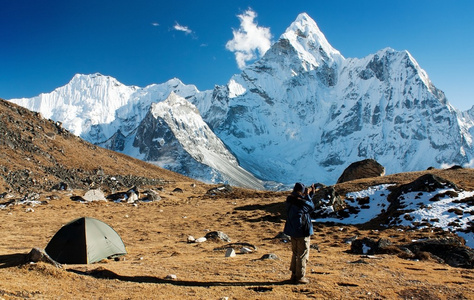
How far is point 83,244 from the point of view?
51.3 feet

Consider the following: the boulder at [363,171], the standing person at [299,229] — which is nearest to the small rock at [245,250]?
the standing person at [299,229]

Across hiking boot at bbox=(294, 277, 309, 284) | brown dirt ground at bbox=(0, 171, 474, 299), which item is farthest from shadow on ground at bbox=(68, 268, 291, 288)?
hiking boot at bbox=(294, 277, 309, 284)

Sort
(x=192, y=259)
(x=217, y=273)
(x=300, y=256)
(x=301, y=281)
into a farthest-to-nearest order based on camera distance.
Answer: (x=192, y=259)
(x=217, y=273)
(x=300, y=256)
(x=301, y=281)

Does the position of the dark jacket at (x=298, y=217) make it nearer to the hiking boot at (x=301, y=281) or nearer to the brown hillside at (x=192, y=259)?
the hiking boot at (x=301, y=281)

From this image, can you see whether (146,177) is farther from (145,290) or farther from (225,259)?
(145,290)

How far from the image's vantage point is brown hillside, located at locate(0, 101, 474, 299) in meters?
9.60

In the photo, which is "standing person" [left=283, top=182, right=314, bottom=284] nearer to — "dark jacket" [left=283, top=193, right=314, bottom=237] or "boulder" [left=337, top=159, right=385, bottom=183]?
"dark jacket" [left=283, top=193, right=314, bottom=237]

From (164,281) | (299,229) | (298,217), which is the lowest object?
(164,281)

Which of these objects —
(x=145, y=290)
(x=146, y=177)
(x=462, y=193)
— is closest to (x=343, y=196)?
(x=462, y=193)

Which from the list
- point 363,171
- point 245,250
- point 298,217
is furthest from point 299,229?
point 363,171

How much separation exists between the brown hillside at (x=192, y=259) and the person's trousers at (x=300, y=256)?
1.54ft

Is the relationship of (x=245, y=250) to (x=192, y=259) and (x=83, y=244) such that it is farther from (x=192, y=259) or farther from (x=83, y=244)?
(x=83, y=244)

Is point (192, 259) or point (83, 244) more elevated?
point (83, 244)

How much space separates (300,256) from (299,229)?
820 millimetres
